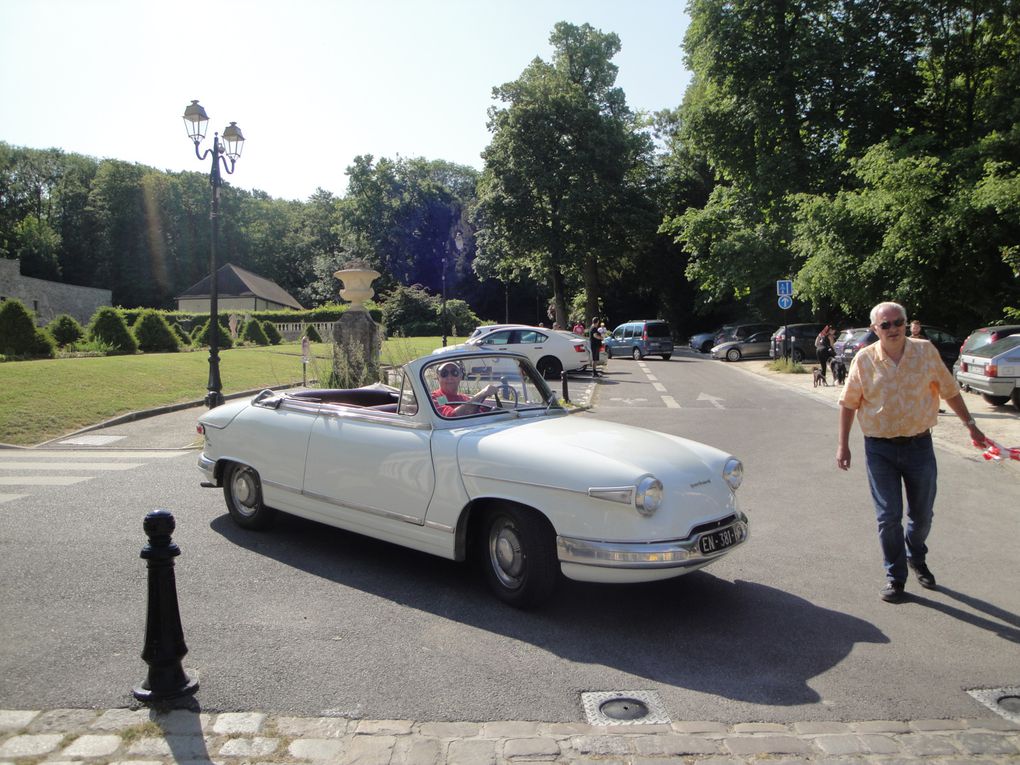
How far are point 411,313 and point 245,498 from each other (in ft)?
164

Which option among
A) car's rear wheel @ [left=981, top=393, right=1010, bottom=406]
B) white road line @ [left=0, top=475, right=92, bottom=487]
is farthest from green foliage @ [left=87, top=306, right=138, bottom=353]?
car's rear wheel @ [left=981, top=393, right=1010, bottom=406]

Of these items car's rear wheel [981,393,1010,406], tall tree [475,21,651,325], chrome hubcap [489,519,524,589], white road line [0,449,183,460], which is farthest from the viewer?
tall tree [475,21,651,325]

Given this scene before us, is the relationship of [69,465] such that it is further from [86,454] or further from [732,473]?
[732,473]

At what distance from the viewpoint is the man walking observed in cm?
Result: 501

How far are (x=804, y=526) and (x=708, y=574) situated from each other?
1853 millimetres

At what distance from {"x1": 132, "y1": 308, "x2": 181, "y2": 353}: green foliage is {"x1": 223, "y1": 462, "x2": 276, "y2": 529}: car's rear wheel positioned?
Answer: 75.7 feet

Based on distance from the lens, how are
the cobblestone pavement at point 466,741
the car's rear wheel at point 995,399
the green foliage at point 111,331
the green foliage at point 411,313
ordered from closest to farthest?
the cobblestone pavement at point 466,741
the car's rear wheel at point 995,399
the green foliage at point 111,331
the green foliage at point 411,313

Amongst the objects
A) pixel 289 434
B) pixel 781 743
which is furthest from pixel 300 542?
pixel 781 743

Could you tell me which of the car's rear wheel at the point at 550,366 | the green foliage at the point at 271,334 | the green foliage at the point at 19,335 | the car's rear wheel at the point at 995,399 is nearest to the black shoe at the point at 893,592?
the car's rear wheel at the point at 995,399

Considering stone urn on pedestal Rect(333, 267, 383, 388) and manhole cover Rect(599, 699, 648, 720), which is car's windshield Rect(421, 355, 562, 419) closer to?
manhole cover Rect(599, 699, 648, 720)

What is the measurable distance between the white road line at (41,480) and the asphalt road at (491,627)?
1.52 metres

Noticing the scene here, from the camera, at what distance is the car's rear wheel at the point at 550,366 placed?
24312 millimetres

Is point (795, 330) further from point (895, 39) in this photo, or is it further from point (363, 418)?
point (363, 418)

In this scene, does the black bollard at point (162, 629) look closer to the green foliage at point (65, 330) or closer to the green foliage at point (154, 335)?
the green foliage at point (65, 330)
